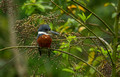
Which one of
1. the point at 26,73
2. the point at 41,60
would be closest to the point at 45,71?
the point at 41,60

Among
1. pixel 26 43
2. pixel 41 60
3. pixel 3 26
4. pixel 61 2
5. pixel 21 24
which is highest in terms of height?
pixel 61 2

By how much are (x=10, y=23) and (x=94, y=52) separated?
1.19m

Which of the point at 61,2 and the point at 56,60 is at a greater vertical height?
the point at 61,2

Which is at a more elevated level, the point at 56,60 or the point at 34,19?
the point at 34,19

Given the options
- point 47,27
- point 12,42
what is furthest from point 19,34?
point 47,27

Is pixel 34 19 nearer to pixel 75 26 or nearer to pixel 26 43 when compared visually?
pixel 26 43

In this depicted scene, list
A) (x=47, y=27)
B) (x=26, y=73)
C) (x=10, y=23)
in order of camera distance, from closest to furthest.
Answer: (x=26, y=73) → (x=10, y=23) → (x=47, y=27)

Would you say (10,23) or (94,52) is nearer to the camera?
(10,23)

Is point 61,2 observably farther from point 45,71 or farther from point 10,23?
point 45,71

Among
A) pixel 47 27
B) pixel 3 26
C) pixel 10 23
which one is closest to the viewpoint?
pixel 10 23

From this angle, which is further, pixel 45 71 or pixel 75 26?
pixel 75 26

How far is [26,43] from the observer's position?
8.46 ft

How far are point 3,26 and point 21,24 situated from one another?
1.71 meters

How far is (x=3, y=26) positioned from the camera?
4.17 metres
